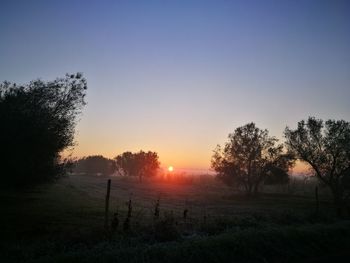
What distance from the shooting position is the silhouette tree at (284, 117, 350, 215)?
47.1m

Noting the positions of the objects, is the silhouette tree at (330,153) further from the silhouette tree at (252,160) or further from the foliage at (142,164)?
the foliage at (142,164)

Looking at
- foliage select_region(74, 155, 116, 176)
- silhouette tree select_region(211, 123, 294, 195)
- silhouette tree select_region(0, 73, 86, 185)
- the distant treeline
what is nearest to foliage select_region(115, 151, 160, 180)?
the distant treeline

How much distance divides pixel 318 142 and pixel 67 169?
129ft

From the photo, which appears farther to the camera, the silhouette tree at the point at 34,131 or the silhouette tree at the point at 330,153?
the silhouette tree at the point at 330,153

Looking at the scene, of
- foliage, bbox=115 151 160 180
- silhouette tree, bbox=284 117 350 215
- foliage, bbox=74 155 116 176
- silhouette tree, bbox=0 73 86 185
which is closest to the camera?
silhouette tree, bbox=0 73 86 185

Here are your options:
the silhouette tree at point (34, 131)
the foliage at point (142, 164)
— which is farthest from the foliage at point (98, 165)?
the silhouette tree at point (34, 131)

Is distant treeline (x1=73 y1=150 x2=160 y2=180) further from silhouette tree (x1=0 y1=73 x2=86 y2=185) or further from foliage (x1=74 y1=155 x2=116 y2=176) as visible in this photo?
silhouette tree (x1=0 y1=73 x2=86 y2=185)

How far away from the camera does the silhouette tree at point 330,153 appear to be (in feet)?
155

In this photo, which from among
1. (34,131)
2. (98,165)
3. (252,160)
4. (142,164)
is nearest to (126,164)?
(142,164)

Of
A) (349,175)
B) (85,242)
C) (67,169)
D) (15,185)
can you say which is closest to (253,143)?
(349,175)

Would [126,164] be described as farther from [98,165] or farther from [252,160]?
[252,160]

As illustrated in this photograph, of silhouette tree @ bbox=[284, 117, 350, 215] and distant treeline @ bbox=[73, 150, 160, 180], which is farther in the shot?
distant treeline @ bbox=[73, 150, 160, 180]

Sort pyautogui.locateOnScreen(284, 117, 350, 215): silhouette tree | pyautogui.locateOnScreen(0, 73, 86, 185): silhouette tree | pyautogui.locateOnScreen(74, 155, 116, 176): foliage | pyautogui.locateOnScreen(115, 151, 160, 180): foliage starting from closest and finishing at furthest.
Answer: pyautogui.locateOnScreen(0, 73, 86, 185): silhouette tree
pyautogui.locateOnScreen(284, 117, 350, 215): silhouette tree
pyautogui.locateOnScreen(115, 151, 160, 180): foliage
pyautogui.locateOnScreen(74, 155, 116, 176): foliage

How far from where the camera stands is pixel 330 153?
4806cm
